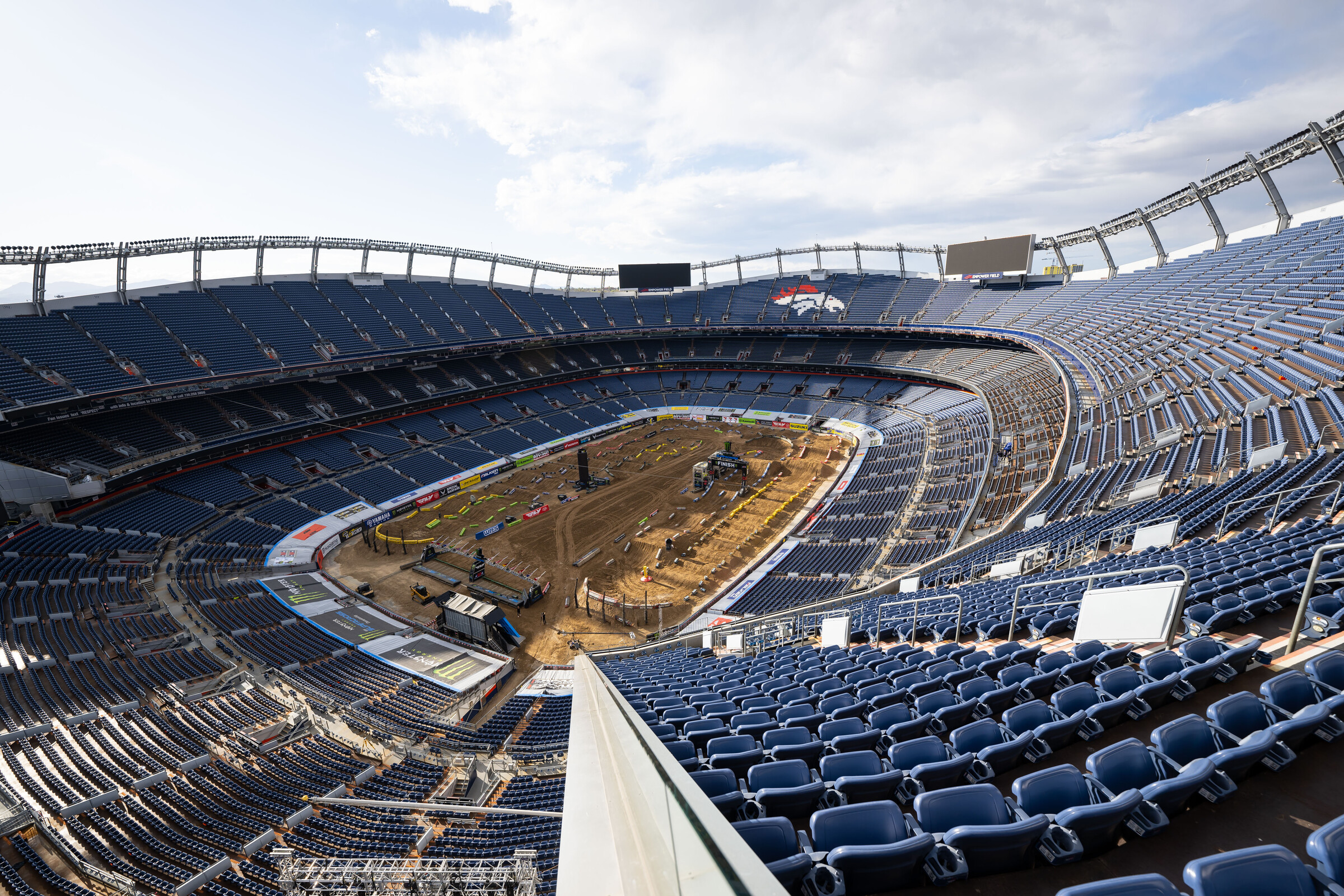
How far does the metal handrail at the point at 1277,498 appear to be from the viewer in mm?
11688

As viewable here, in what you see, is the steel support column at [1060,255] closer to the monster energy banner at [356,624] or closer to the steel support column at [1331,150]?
the steel support column at [1331,150]

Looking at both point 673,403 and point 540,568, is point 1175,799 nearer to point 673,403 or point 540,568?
point 540,568

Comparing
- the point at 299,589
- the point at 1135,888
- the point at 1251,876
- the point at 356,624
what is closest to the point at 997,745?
the point at 1251,876

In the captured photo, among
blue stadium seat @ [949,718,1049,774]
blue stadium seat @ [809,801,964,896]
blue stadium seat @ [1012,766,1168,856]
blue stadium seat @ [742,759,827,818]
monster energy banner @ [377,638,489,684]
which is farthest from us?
monster energy banner @ [377,638,489,684]

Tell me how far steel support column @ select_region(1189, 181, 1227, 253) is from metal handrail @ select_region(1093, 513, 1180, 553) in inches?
1685

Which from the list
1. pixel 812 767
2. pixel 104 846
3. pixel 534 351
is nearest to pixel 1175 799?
pixel 812 767

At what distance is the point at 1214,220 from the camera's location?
42.0 meters

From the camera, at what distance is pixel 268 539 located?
108ft

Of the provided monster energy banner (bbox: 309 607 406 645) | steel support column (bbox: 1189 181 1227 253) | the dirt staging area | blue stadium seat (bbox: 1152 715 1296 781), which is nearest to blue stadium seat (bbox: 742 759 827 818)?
blue stadium seat (bbox: 1152 715 1296 781)

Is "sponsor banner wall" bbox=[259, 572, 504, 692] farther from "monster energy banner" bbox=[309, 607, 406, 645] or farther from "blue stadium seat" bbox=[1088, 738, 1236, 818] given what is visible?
"blue stadium seat" bbox=[1088, 738, 1236, 818]

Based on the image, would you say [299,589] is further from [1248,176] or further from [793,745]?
[1248,176]

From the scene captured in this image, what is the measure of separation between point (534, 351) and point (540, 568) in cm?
3945

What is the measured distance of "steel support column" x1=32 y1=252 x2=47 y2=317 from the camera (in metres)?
33.4

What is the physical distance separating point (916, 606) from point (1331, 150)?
4234 centimetres
